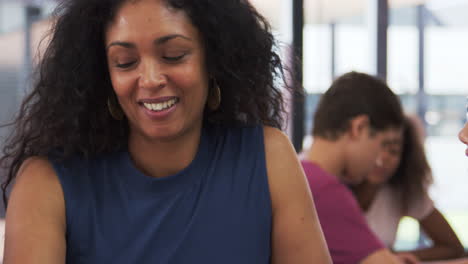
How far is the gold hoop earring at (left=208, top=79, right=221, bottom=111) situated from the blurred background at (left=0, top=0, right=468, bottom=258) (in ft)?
4.30

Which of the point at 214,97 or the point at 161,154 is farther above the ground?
the point at 214,97

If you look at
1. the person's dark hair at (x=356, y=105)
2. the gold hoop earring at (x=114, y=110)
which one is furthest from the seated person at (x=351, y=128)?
the gold hoop earring at (x=114, y=110)

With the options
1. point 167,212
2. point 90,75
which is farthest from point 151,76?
point 167,212

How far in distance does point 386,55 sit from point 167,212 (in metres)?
2.34

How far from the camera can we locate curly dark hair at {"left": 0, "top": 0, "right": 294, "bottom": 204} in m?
1.21

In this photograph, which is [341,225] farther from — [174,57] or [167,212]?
[174,57]

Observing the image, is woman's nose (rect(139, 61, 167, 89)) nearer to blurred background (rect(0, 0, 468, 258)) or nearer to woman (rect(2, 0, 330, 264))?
woman (rect(2, 0, 330, 264))

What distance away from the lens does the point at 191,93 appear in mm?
1179

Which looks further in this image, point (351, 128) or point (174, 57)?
point (351, 128)

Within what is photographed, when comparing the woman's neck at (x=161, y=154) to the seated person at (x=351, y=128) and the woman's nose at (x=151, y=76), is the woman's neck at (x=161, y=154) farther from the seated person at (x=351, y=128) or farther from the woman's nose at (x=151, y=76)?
the seated person at (x=351, y=128)

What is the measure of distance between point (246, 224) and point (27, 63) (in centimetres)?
212

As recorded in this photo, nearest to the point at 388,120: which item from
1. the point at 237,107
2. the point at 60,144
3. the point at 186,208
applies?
the point at 237,107

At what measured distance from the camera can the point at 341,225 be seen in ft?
5.42

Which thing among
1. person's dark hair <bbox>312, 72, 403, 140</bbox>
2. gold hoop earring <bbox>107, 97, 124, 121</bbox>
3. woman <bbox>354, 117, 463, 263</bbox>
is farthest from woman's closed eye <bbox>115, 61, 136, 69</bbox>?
woman <bbox>354, 117, 463, 263</bbox>
